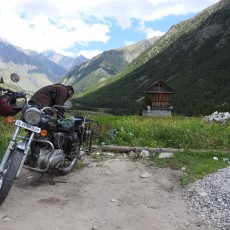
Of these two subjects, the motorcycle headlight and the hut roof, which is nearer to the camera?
the motorcycle headlight

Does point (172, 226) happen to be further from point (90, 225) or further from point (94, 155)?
point (94, 155)

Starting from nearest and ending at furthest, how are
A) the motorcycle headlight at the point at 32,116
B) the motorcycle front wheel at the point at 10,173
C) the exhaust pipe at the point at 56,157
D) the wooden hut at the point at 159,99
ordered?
the motorcycle front wheel at the point at 10,173, the motorcycle headlight at the point at 32,116, the exhaust pipe at the point at 56,157, the wooden hut at the point at 159,99

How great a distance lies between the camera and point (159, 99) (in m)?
30.7

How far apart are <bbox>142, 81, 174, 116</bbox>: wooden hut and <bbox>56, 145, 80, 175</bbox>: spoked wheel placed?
65.7 ft

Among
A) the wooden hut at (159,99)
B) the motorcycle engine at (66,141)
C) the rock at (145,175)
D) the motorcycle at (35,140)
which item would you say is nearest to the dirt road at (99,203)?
the rock at (145,175)

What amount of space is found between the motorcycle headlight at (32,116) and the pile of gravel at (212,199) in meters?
3.97

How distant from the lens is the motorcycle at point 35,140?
7.49 meters

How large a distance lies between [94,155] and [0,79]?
5634mm

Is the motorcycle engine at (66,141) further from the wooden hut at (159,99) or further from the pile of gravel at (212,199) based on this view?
the wooden hut at (159,99)

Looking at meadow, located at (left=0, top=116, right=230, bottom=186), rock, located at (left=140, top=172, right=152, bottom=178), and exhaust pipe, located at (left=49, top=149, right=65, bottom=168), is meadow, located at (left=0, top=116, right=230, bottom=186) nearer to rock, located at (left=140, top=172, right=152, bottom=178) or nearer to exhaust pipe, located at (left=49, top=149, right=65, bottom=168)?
rock, located at (left=140, top=172, right=152, bottom=178)

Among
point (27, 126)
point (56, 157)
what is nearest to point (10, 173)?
point (27, 126)

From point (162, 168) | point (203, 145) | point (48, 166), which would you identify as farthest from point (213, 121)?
point (48, 166)

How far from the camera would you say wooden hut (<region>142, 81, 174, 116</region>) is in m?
30.5

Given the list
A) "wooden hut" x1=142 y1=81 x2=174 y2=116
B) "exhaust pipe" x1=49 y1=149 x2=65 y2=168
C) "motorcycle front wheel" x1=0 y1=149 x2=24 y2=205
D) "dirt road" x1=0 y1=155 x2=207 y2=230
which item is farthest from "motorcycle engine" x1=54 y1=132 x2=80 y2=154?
"wooden hut" x1=142 y1=81 x2=174 y2=116
